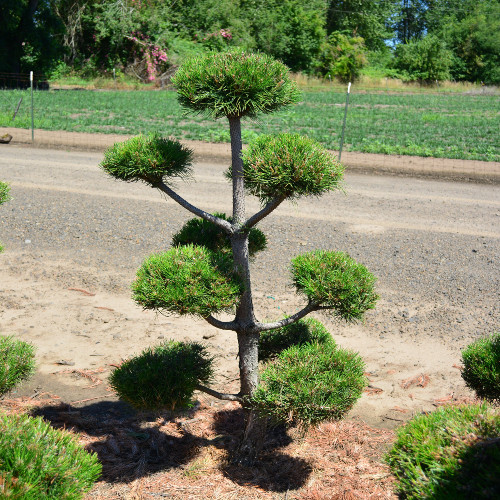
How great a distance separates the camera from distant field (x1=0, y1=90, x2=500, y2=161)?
15867mm

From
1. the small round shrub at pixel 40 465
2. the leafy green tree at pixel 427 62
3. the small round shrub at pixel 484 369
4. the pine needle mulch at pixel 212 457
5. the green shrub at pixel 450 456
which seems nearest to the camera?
the green shrub at pixel 450 456

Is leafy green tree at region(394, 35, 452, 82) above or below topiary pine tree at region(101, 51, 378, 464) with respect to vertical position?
above

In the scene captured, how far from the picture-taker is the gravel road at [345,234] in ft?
19.1

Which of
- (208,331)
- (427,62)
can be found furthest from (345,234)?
(427,62)

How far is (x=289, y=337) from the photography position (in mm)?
3797

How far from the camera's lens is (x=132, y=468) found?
11.6 ft

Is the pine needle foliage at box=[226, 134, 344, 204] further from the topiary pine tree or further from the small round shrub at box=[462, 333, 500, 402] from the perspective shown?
the small round shrub at box=[462, 333, 500, 402]

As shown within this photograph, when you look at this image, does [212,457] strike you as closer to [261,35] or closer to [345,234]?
[345,234]

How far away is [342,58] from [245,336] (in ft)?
151

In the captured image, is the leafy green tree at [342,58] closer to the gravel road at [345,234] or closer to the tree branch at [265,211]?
the gravel road at [345,234]

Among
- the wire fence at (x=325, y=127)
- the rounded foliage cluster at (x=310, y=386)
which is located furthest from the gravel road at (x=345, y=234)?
the rounded foliage cluster at (x=310, y=386)

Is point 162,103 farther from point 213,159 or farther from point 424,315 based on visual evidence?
point 424,315

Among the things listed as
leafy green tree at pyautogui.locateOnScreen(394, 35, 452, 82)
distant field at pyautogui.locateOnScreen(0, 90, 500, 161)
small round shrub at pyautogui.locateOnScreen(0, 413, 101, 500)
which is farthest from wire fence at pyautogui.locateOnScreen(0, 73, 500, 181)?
leafy green tree at pyautogui.locateOnScreen(394, 35, 452, 82)

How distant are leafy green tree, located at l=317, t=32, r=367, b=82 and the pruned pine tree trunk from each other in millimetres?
44686
